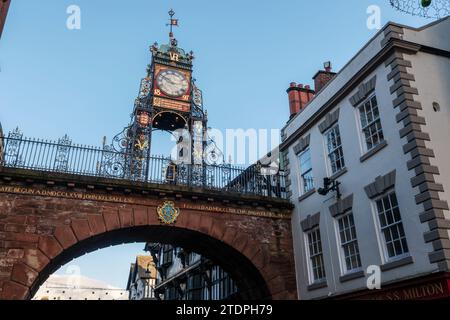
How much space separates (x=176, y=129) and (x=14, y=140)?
7.49 m

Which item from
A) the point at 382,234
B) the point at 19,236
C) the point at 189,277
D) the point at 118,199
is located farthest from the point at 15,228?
the point at 189,277

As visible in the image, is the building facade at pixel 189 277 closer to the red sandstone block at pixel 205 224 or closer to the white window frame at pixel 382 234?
the red sandstone block at pixel 205 224

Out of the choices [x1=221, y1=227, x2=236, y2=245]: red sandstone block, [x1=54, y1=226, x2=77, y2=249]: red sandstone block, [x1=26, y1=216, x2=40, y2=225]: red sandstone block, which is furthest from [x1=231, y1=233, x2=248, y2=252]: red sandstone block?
[x1=26, y1=216, x2=40, y2=225]: red sandstone block

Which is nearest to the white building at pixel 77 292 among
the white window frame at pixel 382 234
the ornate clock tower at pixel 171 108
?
the ornate clock tower at pixel 171 108

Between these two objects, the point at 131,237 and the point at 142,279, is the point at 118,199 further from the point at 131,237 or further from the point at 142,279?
Answer: the point at 142,279

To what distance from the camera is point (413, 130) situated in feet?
34.9

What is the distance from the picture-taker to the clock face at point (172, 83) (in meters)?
18.0

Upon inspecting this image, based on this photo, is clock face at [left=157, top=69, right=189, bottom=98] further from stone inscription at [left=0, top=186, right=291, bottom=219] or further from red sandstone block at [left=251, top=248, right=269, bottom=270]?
red sandstone block at [left=251, top=248, right=269, bottom=270]

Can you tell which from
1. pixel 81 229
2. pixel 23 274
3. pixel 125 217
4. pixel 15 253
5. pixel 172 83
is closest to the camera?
pixel 23 274

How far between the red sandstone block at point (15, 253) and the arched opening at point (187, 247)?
33.3 inches

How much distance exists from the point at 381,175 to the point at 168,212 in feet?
22.1

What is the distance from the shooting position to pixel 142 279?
4338 cm
